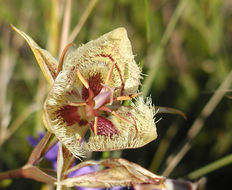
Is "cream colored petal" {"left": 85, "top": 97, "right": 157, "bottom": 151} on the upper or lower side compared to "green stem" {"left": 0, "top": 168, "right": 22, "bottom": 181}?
upper

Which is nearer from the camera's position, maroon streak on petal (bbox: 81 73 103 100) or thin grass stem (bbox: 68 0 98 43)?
maroon streak on petal (bbox: 81 73 103 100)

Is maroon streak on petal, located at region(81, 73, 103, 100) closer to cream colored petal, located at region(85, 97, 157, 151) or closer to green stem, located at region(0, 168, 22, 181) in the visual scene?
cream colored petal, located at region(85, 97, 157, 151)

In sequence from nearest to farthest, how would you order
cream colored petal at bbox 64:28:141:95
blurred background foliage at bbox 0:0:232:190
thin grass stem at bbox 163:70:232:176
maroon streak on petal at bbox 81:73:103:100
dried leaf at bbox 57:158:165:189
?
dried leaf at bbox 57:158:165:189 → cream colored petal at bbox 64:28:141:95 → maroon streak on petal at bbox 81:73:103:100 → thin grass stem at bbox 163:70:232:176 → blurred background foliage at bbox 0:0:232:190

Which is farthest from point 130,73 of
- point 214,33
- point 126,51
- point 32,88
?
point 32,88

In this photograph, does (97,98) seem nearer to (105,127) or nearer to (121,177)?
(105,127)

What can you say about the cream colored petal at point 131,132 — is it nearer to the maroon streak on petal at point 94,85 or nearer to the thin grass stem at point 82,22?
the maroon streak on petal at point 94,85

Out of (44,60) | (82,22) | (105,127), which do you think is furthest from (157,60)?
(44,60)

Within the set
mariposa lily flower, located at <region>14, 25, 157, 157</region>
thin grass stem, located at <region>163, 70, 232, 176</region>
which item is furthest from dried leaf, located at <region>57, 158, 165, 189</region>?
thin grass stem, located at <region>163, 70, 232, 176</region>
